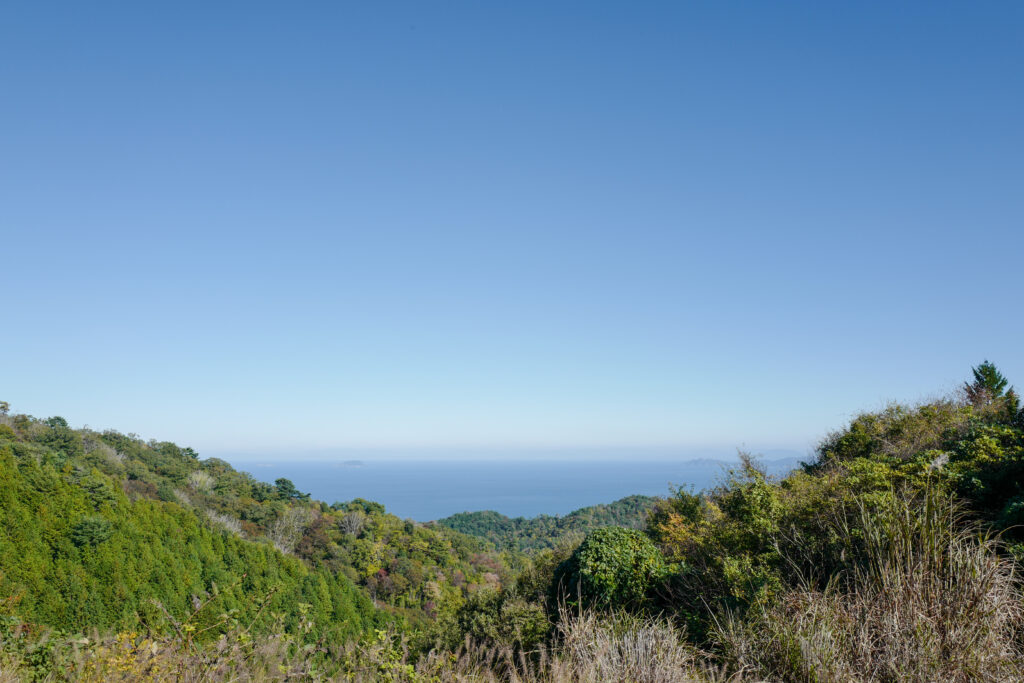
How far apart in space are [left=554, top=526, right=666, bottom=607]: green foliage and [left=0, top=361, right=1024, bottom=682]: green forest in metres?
0.04

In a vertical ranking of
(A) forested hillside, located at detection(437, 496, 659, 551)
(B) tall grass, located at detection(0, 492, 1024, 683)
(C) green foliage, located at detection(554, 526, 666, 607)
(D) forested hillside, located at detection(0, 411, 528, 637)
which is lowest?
(A) forested hillside, located at detection(437, 496, 659, 551)

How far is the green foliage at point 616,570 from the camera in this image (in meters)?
10.1

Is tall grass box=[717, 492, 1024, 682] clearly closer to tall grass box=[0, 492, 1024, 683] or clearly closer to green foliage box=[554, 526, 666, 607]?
tall grass box=[0, 492, 1024, 683]

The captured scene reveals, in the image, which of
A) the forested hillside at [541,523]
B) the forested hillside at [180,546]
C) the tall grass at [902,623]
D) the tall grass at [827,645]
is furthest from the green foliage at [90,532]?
the forested hillside at [541,523]

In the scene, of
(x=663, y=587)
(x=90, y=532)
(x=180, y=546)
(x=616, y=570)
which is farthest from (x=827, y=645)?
(x=180, y=546)

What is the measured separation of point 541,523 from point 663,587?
75811 millimetres

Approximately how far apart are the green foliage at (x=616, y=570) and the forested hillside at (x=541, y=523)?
33.3 metres

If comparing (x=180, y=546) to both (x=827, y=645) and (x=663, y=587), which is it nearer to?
(x=663, y=587)

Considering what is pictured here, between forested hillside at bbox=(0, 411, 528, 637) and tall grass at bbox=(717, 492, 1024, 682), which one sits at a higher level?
tall grass at bbox=(717, 492, 1024, 682)

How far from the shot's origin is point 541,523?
81.9 meters

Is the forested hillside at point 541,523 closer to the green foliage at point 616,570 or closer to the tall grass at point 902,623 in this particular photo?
the green foliage at point 616,570

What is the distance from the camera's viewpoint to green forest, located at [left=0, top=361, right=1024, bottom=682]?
3.46m

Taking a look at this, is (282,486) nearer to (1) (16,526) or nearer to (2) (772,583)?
(1) (16,526)

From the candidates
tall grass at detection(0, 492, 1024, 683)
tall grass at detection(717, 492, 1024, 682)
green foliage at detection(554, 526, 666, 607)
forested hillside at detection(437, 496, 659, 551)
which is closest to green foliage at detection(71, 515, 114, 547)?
green foliage at detection(554, 526, 666, 607)
